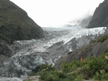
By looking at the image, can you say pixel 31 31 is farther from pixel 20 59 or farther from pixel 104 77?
pixel 104 77

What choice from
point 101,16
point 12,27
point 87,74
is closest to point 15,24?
point 12,27

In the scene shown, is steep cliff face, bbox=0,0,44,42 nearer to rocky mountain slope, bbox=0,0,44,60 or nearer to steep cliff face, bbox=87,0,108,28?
rocky mountain slope, bbox=0,0,44,60

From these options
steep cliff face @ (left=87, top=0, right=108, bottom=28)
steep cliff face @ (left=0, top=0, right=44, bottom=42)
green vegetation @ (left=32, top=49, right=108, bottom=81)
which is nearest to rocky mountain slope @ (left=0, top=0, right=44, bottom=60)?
steep cliff face @ (left=0, top=0, right=44, bottom=42)

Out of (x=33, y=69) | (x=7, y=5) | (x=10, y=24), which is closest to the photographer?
(x=33, y=69)

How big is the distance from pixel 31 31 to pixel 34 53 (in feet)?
156

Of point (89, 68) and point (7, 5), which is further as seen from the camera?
A: point (7, 5)

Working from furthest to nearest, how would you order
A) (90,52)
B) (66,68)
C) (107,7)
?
(107,7), (90,52), (66,68)

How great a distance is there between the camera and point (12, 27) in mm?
123000

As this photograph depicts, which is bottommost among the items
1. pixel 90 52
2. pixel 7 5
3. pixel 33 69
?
pixel 33 69

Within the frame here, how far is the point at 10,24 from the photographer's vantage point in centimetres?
12481

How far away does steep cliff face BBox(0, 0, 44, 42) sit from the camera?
394 feet

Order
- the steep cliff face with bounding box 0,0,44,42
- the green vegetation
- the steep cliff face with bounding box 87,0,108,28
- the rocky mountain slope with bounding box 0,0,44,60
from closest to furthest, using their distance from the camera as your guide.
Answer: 1. the green vegetation
2. the rocky mountain slope with bounding box 0,0,44,60
3. the steep cliff face with bounding box 0,0,44,42
4. the steep cliff face with bounding box 87,0,108,28

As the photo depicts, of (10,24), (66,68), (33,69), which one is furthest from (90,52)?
(10,24)

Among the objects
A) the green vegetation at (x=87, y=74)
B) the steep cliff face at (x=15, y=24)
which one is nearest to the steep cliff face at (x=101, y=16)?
the steep cliff face at (x=15, y=24)
